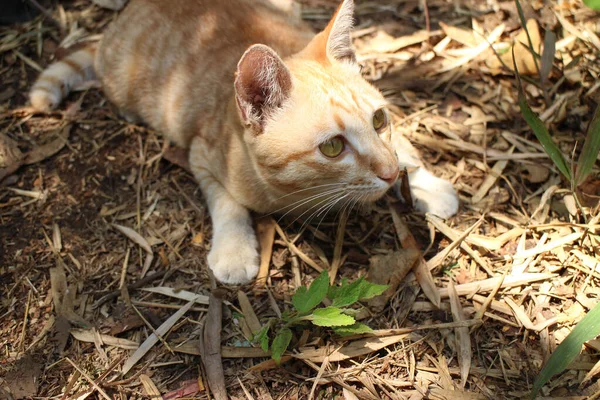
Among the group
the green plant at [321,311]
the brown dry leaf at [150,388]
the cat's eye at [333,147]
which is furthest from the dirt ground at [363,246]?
the cat's eye at [333,147]

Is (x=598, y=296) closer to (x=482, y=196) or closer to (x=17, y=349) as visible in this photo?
(x=482, y=196)

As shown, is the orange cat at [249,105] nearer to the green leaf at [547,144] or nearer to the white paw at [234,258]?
the white paw at [234,258]

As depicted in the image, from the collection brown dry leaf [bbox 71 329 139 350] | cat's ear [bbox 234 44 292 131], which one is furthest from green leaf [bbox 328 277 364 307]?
brown dry leaf [bbox 71 329 139 350]

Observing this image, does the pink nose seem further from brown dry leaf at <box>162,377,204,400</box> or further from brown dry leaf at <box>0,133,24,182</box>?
brown dry leaf at <box>0,133,24,182</box>

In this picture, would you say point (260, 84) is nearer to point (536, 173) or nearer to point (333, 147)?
point (333, 147)

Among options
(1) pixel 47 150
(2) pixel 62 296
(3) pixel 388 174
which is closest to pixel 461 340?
(3) pixel 388 174

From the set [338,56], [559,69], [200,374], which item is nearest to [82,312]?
[200,374]
